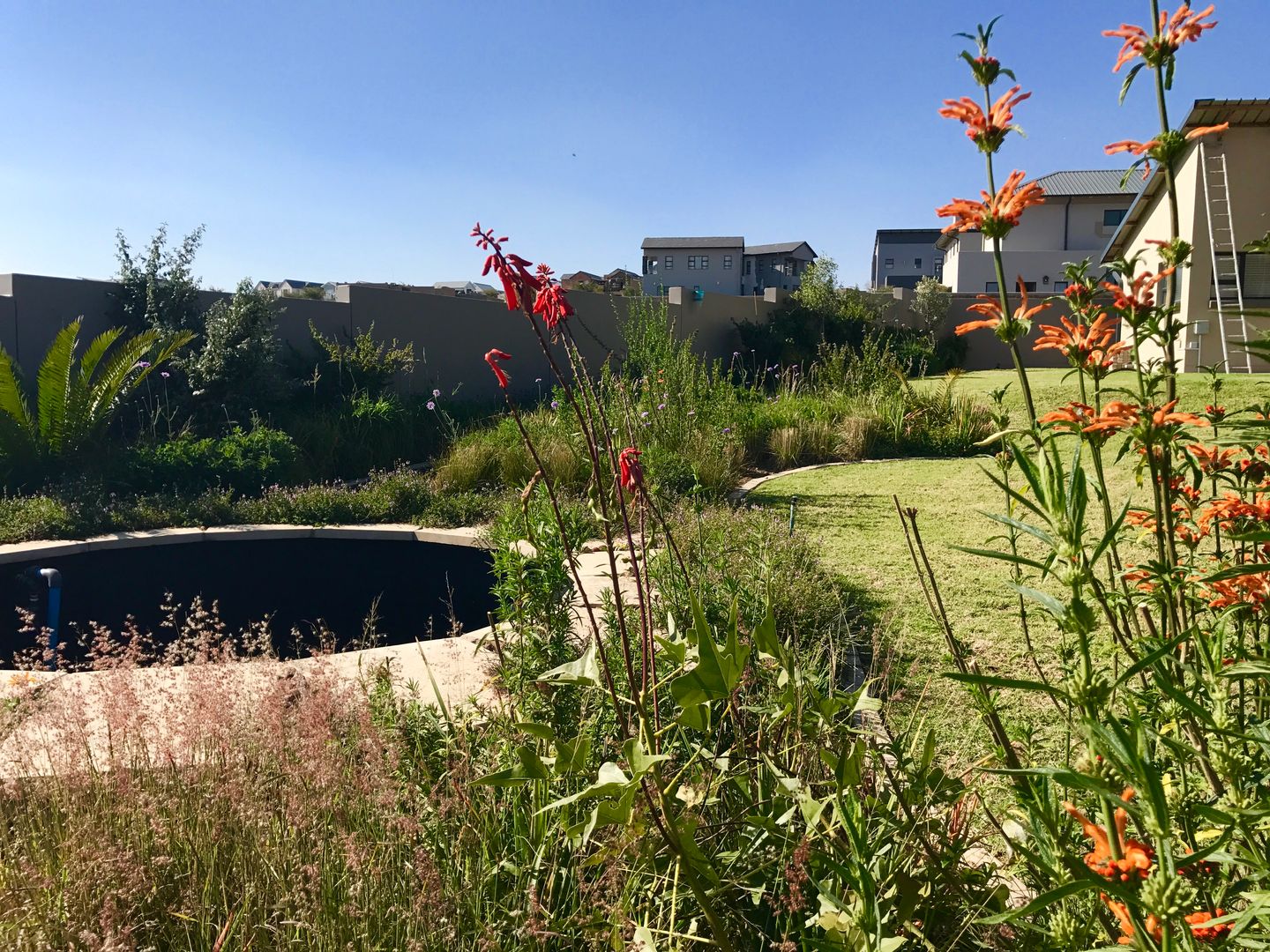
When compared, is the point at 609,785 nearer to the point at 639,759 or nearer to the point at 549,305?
the point at 639,759

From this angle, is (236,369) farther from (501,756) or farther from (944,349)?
(944,349)

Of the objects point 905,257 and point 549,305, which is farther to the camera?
point 905,257

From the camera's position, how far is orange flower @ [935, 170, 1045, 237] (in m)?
1.28

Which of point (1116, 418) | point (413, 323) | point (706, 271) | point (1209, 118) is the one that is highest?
point (706, 271)

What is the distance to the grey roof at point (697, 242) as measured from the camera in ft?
207

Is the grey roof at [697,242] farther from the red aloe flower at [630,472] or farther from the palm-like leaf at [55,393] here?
the red aloe flower at [630,472]

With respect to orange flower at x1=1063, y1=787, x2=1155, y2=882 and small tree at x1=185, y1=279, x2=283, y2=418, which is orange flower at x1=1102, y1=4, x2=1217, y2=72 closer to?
orange flower at x1=1063, y1=787, x2=1155, y2=882

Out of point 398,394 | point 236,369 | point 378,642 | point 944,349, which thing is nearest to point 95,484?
point 236,369

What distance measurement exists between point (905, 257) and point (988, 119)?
220 feet

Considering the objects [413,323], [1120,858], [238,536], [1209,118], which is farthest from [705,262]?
[1120,858]

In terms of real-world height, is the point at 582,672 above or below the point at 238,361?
below

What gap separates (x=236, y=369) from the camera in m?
9.04

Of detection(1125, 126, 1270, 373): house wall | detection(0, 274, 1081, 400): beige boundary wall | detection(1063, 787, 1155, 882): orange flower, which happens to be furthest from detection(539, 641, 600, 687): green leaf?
detection(1125, 126, 1270, 373): house wall

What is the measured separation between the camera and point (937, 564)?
18.2ft
